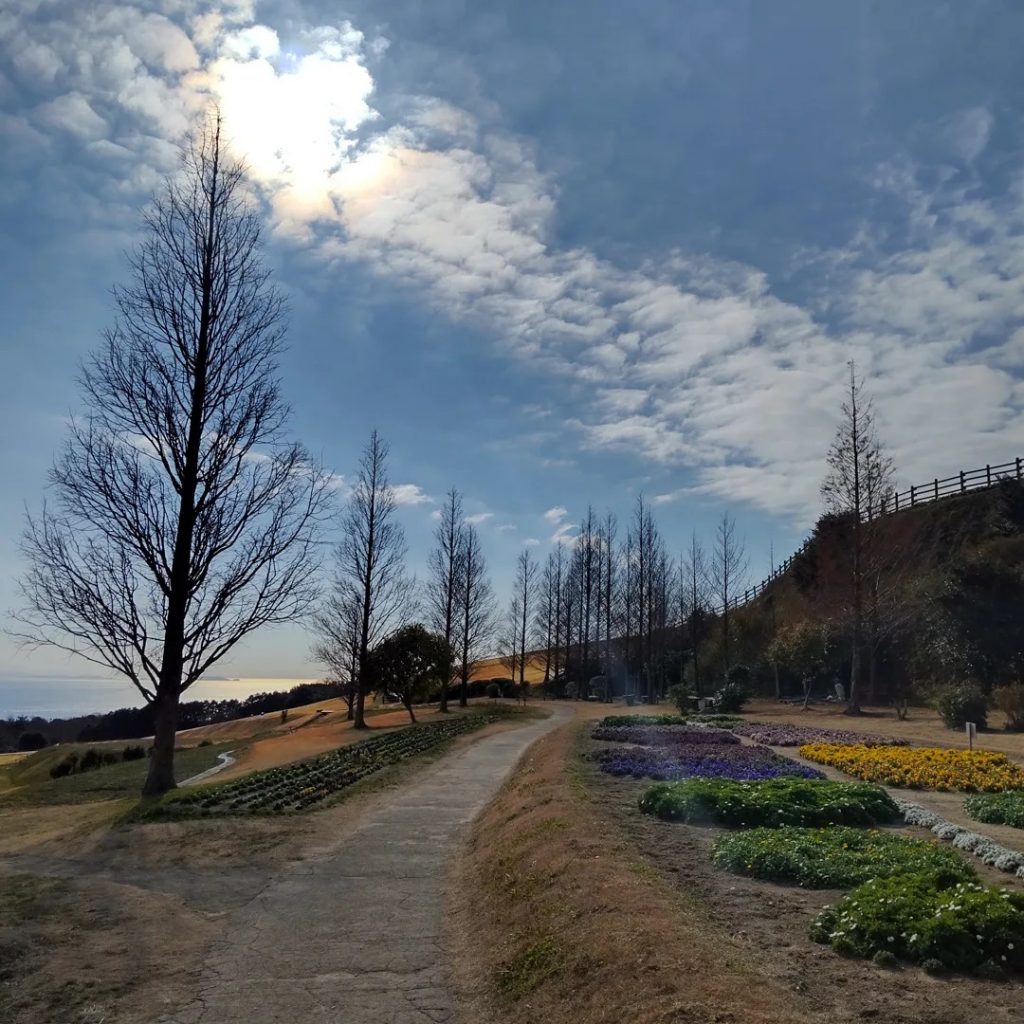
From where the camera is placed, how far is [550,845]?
28.1ft

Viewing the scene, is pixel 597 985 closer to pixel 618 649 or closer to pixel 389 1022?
pixel 389 1022

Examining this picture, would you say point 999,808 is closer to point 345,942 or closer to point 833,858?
point 833,858

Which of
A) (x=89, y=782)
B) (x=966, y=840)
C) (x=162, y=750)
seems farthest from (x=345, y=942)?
(x=89, y=782)

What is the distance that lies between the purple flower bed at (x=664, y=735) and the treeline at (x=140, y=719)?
3767cm

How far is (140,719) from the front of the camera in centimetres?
6369

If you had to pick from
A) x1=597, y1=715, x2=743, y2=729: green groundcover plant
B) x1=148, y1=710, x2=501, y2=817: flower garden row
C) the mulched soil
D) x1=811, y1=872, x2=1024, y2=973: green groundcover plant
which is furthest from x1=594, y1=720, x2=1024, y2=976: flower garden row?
x1=597, y1=715, x2=743, y2=729: green groundcover plant

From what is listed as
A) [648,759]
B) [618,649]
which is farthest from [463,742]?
[618,649]

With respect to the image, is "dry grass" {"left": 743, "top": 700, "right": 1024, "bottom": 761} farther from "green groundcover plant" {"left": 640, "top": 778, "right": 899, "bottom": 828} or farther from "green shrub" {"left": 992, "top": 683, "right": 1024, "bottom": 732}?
"green groundcover plant" {"left": 640, "top": 778, "right": 899, "bottom": 828}

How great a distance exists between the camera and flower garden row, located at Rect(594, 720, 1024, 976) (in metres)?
5.27

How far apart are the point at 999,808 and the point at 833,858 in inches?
154

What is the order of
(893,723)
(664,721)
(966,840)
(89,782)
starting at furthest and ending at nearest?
(664,721) < (893,723) < (89,782) < (966,840)

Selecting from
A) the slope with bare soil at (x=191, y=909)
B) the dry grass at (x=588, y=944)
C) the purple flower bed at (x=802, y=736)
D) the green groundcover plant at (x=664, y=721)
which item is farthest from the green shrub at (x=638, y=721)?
the dry grass at (x=588, y=944)

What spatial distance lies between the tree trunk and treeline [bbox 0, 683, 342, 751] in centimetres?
4430

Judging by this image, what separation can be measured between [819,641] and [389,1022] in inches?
1364
